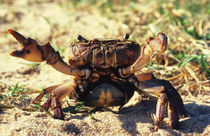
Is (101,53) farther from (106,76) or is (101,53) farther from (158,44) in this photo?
(158,44)

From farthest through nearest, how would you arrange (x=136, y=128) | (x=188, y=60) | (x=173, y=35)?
(x=173, y=35) < (x=188, y=60) < (x=136, y=128)

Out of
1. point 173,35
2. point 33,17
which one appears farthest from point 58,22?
point 173,35

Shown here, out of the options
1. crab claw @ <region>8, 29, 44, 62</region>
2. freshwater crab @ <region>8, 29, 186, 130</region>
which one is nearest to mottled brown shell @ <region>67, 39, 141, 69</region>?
freshwater crab @ <region>8, 29, 186, 130</region>

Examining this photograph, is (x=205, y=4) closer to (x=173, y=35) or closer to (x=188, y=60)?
(x=173, y=35)

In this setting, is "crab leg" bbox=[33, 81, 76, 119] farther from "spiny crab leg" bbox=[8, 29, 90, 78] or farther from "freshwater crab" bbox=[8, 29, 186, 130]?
"spiny crab leg" bbox=[8, 29, 90, 78]

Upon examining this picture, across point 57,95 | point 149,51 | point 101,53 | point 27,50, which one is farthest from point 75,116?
point 149,51
